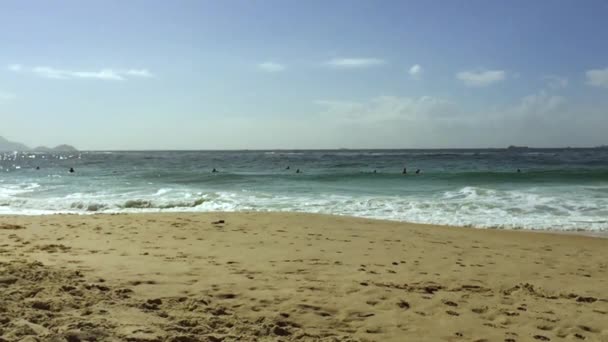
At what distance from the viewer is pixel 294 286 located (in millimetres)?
5895

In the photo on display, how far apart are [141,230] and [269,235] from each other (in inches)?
114

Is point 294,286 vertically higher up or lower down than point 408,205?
higher up

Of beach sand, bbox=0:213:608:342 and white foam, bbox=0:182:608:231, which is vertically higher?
beach sand, bbox=0:213:608:342

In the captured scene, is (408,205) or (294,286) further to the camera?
(408,205)

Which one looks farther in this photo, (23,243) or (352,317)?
(23,243)

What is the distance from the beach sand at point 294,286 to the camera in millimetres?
4281

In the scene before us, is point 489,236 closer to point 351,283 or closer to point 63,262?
point 351,283

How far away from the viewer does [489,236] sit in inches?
440

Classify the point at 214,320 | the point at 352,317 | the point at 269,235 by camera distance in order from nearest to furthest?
the point at 214,320
the point at 352,317
the point at 269,235

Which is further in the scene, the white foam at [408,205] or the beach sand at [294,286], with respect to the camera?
the white foam at [408,205]

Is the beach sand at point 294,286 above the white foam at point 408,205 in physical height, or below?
above

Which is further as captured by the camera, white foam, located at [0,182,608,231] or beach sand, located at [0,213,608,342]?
white foam, located at [0,182,608,231]

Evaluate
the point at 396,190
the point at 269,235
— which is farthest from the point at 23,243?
the point at 396,190

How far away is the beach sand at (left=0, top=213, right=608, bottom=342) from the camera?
4.28m
